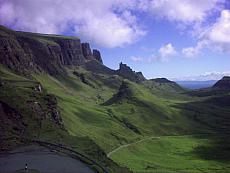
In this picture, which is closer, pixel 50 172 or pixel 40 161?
pixel 50 172

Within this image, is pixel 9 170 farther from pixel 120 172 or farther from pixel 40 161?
pixel 120 172

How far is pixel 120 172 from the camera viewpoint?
19950 centimetres

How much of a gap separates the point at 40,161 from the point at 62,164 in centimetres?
1072

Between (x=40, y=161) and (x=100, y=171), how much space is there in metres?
29.1

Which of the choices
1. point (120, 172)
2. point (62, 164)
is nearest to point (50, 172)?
point (62, 164)

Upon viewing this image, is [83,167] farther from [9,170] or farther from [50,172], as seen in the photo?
[9,170]

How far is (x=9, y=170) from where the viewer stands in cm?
18175

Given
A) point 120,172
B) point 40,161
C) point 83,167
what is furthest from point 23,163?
point 120,172

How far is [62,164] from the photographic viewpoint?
195m

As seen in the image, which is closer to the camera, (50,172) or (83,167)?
(50,172)

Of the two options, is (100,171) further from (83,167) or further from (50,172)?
(50,172)

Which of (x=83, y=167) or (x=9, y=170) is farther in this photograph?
(x=83, y=167)

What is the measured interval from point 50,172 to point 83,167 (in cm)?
1832

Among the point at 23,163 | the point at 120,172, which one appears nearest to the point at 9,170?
the point at 23,163
